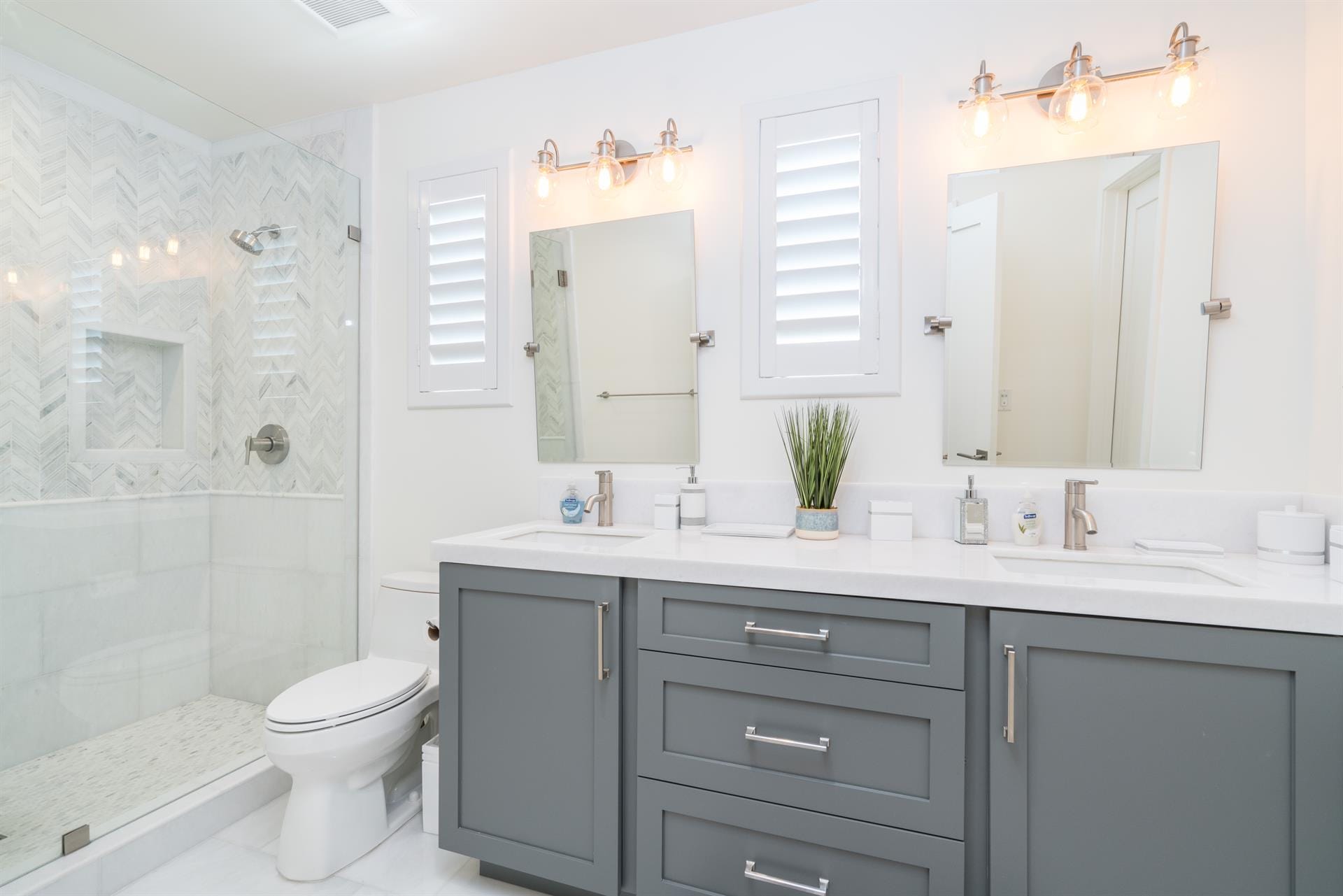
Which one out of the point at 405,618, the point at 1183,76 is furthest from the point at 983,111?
the point at 405,618

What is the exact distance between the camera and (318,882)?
1494 mm

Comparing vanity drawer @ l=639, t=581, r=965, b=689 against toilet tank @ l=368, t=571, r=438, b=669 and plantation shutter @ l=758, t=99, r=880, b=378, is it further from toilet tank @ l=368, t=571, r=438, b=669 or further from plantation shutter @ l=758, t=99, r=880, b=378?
toilet tank @ l=368, t=571, r=438, b=669

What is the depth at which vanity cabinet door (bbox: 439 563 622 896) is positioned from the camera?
51.9 inches

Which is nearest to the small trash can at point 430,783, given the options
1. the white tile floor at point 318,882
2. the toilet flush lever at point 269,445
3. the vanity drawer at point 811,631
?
the white tile floor at point 318,882

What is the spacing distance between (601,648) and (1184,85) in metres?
1.82

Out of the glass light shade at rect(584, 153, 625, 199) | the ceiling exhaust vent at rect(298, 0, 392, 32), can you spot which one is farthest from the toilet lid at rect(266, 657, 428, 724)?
the ceiling exhaust vent at rect(298, 0, 392, 32)

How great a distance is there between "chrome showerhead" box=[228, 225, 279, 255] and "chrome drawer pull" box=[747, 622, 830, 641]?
206 cm

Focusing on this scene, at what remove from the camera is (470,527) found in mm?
2137

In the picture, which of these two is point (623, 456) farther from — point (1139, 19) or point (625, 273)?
point (1139, 19)

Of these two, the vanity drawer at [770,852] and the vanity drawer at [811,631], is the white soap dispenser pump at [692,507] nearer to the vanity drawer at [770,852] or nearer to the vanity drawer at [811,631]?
the vanity drawer at [811,631]

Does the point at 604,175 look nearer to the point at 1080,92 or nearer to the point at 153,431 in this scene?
the point at 1080,92

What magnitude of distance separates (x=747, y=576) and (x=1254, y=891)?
92 cm

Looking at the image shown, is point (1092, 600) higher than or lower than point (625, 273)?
lower

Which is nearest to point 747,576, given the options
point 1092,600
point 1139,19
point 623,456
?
point 1092,600
